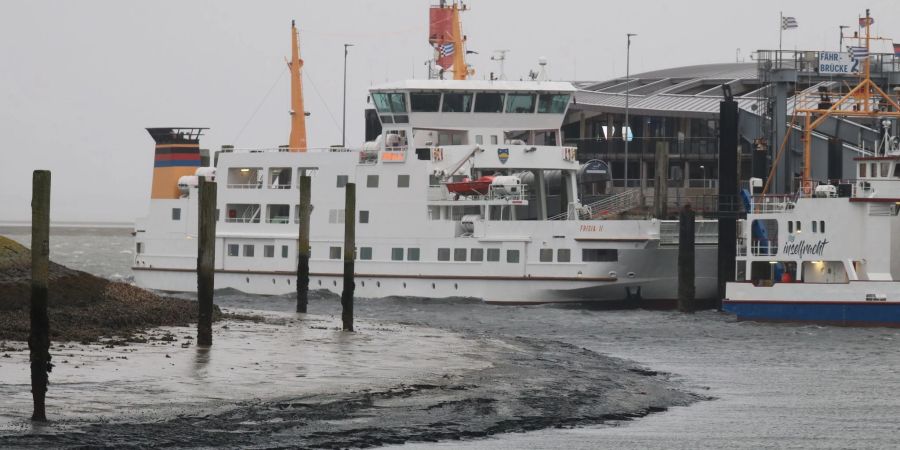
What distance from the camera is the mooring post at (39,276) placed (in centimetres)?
2052

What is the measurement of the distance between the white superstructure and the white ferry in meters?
0.05

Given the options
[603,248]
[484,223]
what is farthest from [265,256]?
[603,248]

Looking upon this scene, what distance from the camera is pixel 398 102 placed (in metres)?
52.7

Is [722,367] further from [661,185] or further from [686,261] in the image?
→ [661,185]

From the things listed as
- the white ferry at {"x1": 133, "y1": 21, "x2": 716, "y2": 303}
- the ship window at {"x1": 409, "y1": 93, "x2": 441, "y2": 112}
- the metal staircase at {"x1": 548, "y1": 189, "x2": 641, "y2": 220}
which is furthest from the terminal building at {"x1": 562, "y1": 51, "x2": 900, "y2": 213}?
the ship window at {"x1": 409, "y1": 93, "x2": 441, "y2": 112}

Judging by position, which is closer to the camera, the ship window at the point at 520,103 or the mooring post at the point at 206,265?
the mooring post at the point at 206,265

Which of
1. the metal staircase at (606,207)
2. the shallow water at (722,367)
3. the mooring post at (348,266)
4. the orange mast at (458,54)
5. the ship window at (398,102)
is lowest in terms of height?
the shallow water at (722,367)

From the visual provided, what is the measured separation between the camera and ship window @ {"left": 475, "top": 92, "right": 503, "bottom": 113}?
2063 inches

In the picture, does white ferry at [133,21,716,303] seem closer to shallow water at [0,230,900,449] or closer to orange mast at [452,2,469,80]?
shallow water at [0,230,900,449]

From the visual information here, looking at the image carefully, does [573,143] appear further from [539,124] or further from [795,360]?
[795,360]

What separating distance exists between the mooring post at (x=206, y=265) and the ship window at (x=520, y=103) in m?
23.5

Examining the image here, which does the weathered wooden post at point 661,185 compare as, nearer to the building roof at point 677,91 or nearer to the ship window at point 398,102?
the ship window at point 398,102

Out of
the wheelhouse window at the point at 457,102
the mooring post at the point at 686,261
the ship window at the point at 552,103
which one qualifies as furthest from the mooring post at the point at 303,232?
the ship window at the point at 552,103

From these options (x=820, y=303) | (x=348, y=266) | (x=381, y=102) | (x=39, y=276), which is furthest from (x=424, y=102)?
(x=39, y=276)
